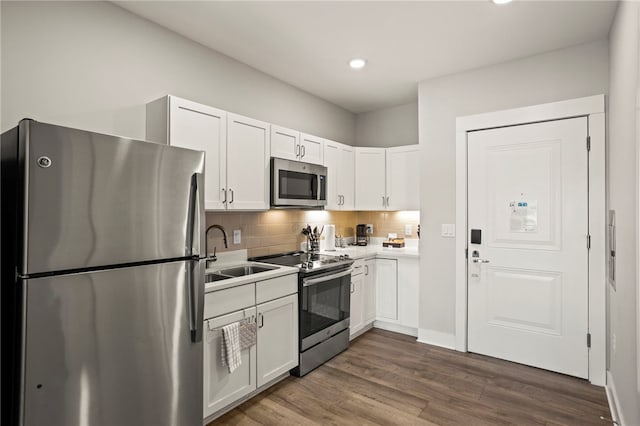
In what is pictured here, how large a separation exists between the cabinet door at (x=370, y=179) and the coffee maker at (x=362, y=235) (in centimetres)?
48

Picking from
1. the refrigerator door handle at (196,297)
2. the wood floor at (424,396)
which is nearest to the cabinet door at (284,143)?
the refrigerator door handle at (196,297)

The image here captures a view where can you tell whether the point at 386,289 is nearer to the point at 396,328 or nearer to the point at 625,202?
the point at 396,328

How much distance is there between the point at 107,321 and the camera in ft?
4.87

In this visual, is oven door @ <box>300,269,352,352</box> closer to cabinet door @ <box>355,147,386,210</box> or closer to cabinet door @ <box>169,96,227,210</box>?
cabinet door @ <box>169,96,227,210</box>

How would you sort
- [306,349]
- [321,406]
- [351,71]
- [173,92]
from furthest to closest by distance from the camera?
[351,71]
[306,349]
[173,92]
[321,406]

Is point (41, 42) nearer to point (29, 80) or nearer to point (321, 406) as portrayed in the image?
point (29, 80)

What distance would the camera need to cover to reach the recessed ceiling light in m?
3.14

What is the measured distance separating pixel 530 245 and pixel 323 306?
1894 millimetres

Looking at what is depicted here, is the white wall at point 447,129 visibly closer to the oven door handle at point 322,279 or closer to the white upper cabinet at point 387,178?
the white upper cabinet at point 387,178

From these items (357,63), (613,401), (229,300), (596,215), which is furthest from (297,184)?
(613,401)

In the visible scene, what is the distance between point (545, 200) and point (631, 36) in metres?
1.43

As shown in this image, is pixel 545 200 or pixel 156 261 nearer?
pixel 156 261

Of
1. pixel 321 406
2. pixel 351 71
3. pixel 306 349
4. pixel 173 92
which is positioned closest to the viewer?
pixel 321 406

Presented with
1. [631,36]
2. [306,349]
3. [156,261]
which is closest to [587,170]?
[631,36]
